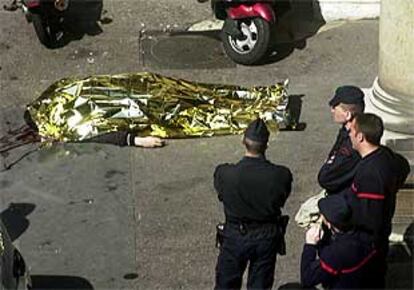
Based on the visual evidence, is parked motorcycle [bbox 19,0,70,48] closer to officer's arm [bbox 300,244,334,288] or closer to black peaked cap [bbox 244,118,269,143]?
black peaked cap [bbox 244,118,269,143]

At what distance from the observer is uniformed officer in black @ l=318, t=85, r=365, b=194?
7.73 m

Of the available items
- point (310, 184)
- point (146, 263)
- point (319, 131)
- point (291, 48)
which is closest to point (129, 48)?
point (291, 48)

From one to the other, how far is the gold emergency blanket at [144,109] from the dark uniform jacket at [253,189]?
3.53m

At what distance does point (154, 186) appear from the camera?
33.9 ft

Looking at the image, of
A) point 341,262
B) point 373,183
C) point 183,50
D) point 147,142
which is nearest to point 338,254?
point 341,262

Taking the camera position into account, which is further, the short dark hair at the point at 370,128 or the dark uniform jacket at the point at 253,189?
the dark uniform jacket at the point at 253,189

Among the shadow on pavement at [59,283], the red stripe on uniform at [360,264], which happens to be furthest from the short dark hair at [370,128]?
the shadow on pavement at [59,283]

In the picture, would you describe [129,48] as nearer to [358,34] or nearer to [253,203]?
[358,34]

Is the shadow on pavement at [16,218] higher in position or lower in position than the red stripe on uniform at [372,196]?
lower

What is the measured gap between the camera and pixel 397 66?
31.8ft

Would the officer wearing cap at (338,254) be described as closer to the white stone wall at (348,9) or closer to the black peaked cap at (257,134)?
the black peaked cap at (257,134)

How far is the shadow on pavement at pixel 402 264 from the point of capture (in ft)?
27.6

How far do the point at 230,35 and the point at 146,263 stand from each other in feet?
14.8

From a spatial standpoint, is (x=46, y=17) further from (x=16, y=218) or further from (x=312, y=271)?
(x=312, y=271)
